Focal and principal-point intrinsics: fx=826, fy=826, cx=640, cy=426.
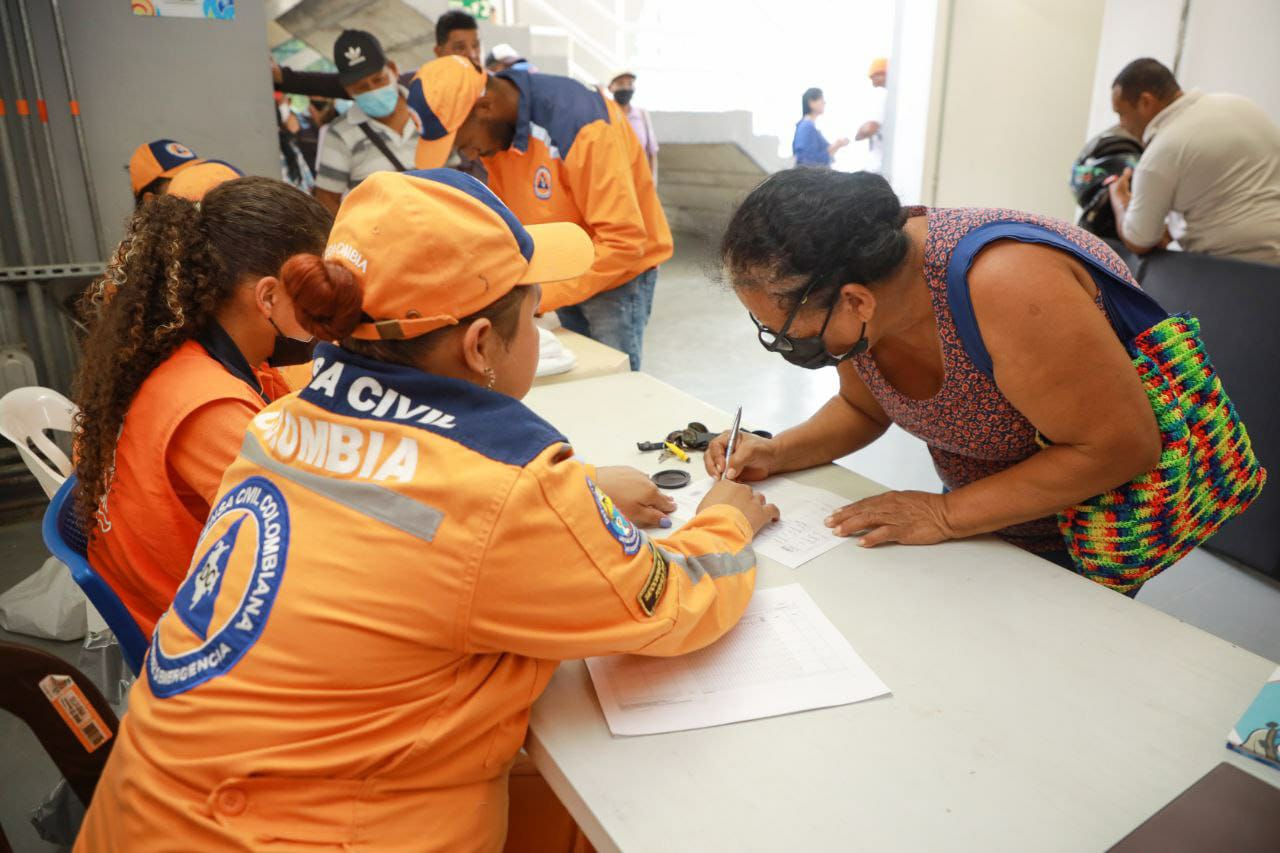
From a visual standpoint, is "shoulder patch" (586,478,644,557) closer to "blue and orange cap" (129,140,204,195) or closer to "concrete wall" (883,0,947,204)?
"blue and orange cap" (129,140,204,195)

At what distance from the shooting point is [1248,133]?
3.00 m

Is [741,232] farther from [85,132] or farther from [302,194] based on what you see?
[85,132]

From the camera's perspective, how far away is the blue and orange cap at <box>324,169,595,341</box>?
0.87 metres

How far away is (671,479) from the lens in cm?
154

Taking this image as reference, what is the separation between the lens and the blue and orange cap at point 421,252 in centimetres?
87

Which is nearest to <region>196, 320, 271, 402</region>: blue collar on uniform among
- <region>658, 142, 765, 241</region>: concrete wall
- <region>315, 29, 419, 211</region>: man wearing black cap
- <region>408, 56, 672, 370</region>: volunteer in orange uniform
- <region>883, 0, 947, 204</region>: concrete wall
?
<region>408, 56, 672, 370</region>: volunteer in orange uniform

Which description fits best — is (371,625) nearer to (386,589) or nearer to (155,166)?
(386,589)

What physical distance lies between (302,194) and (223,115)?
239 centimetres

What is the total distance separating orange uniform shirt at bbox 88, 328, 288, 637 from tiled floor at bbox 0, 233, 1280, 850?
80cm

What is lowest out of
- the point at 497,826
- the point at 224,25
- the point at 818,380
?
the point at 818,380

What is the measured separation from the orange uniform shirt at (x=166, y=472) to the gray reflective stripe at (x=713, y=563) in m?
0.66

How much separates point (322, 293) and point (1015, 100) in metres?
5.46

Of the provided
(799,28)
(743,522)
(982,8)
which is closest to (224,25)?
(743,522)

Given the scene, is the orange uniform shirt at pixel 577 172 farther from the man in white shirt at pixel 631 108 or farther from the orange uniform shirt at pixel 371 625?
the man in white shirt at pixel 631 108
